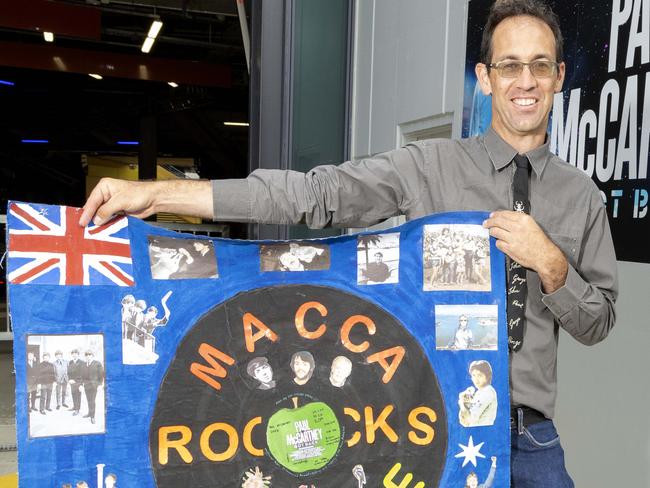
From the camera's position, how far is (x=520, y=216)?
1.69 meters

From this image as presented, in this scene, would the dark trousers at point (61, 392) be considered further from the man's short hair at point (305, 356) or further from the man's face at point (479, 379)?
the man's face at point (479, 379)

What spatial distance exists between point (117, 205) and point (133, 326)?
0.28 metres

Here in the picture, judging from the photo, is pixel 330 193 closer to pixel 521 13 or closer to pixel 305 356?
pixel 305 356

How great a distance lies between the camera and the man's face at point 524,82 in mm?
1748

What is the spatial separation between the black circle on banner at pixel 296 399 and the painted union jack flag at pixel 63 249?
25 centimetres

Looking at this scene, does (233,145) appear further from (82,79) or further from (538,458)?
(538,458)

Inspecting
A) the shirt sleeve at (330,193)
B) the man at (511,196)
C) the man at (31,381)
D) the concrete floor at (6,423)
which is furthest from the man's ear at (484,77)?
the concrete floor at (6,423)

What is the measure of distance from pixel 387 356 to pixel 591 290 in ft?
1.67

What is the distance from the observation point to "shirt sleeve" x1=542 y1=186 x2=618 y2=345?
1.66 m

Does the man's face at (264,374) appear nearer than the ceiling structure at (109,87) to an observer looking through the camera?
Yes

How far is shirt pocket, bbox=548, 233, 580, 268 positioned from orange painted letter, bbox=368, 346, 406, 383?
1.50 feet

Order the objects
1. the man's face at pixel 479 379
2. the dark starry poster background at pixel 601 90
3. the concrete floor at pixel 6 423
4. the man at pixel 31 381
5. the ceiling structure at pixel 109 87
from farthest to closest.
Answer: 1. the ceiling structure at pixel 109 87
2. the concrete floor at pixel 6 423
3. the dark starry poster background at pixel 601 90
4. the man's face at pixel 479 379
5. the man at pixel 31 381

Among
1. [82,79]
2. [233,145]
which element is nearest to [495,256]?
[82,79]

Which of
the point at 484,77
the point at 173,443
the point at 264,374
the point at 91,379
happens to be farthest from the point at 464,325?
Answer: the point at 91,379
